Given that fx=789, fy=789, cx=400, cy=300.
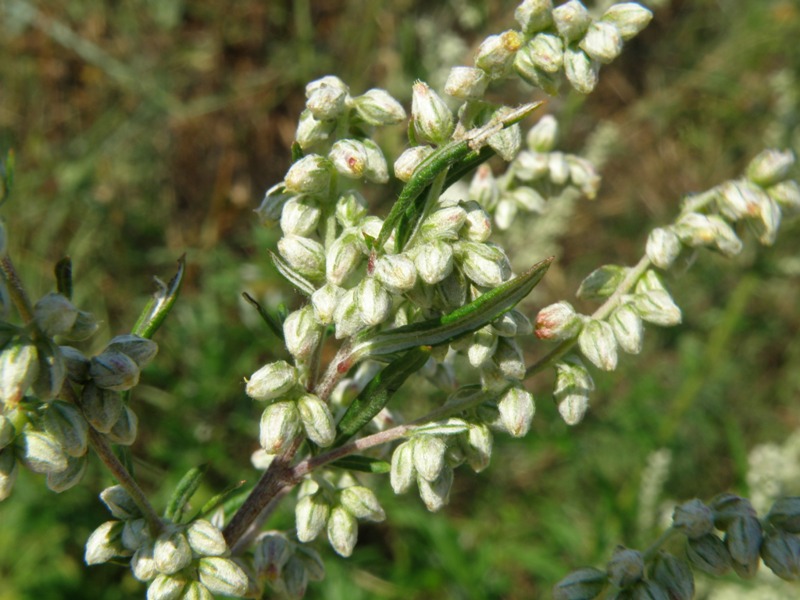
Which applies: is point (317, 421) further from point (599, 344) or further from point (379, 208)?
point (379, 208)

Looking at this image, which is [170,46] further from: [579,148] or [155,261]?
[579,148]

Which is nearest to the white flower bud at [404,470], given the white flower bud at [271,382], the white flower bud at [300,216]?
the white flower bud at [271,382]

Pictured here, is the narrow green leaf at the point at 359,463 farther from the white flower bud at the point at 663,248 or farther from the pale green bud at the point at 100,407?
the white flower bud at the point at 663,248

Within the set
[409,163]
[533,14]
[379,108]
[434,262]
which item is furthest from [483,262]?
[533,14]

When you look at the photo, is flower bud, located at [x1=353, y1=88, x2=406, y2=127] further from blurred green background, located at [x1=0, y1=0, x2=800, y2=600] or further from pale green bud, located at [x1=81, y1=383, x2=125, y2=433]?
blurred green background, located at [x1=0, y1=0, x2=800, y2=600]

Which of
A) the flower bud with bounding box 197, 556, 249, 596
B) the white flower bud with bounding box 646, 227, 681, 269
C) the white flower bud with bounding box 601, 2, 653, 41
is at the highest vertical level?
the white flower bud with bounding box 601, 2, 653, 41

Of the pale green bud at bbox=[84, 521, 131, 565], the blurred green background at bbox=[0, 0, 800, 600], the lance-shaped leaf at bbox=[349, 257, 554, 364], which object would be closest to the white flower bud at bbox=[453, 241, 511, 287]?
the lance-shaped leaf at bbox=[349, 257, 554, 364]
